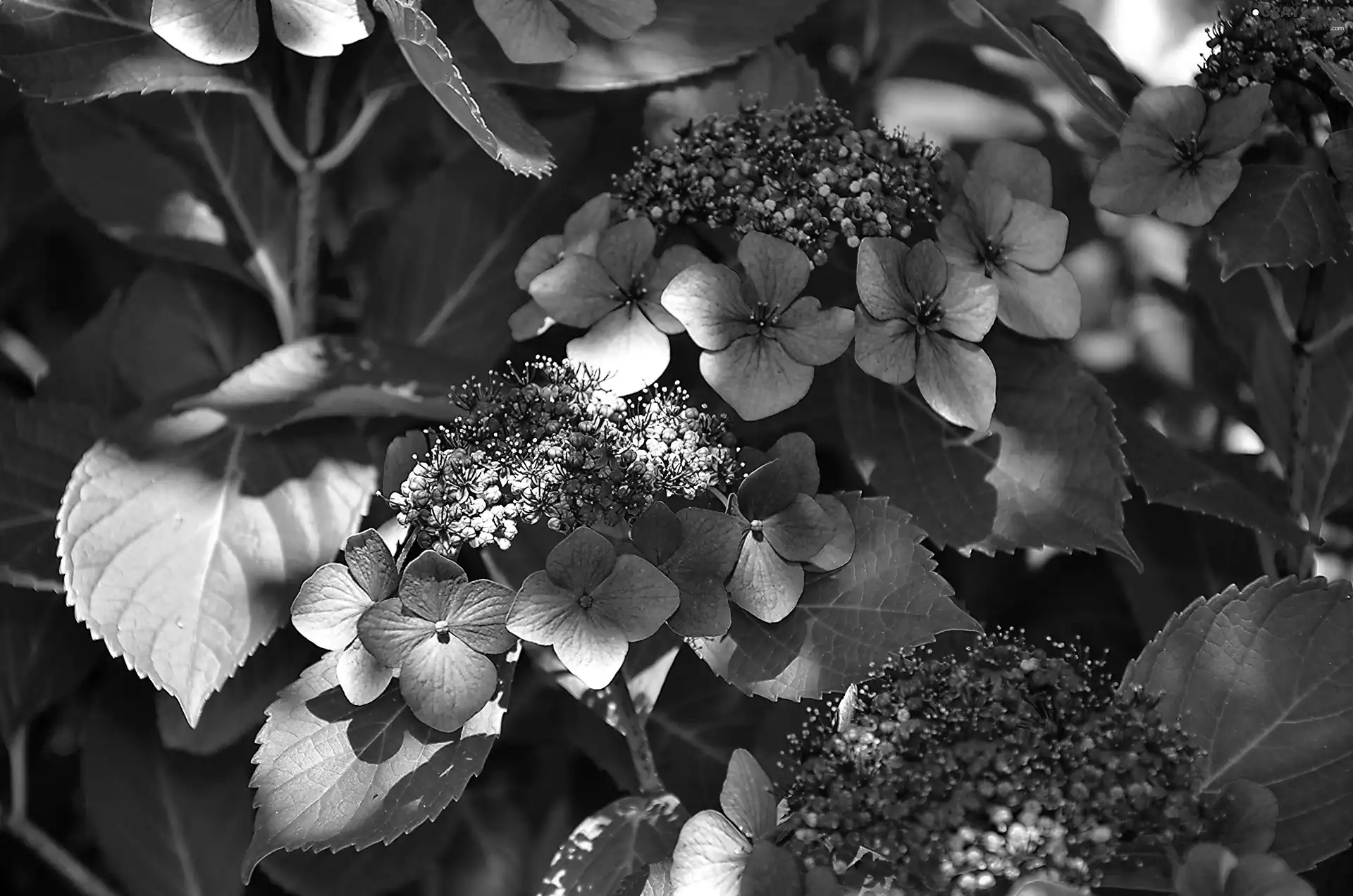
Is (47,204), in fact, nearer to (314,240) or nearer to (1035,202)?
(314,240)

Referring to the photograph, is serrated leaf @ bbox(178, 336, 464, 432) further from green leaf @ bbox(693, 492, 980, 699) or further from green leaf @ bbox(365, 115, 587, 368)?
green leaf @ bbox(693, 492, 980, 699)

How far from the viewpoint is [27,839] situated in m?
1.29

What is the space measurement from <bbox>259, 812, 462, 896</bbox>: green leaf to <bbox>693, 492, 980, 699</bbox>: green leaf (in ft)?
1.65

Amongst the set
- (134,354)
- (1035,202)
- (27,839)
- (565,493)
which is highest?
(1035,202)

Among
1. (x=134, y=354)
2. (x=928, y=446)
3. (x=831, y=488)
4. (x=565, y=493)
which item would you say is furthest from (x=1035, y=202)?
(x=134, y=354)

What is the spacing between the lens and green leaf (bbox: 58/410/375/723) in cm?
101

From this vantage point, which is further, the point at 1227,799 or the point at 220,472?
the point at 220,472

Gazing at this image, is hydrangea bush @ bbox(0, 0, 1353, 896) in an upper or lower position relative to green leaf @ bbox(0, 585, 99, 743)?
upper

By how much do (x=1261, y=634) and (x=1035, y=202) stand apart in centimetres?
44

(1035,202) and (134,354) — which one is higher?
(1035,202)

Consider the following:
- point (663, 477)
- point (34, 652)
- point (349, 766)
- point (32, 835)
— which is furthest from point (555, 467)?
point (32, 835)

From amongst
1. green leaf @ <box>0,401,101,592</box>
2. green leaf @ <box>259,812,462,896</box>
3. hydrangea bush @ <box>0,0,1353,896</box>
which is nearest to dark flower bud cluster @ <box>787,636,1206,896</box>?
hydrangea bush @ <box>0,0,1353,896</box>

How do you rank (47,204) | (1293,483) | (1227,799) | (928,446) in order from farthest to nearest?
(47,204), (1293,483), (928,446), (1227,799)

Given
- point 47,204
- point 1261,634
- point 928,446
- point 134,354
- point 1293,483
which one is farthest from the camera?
point 47,204
